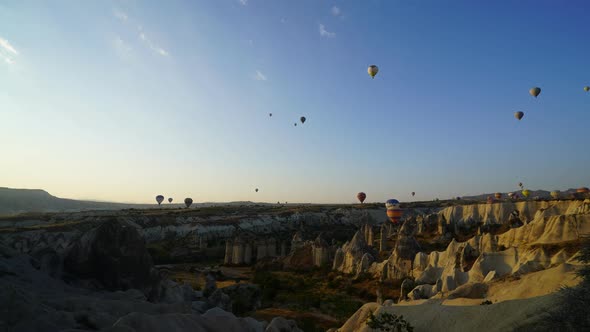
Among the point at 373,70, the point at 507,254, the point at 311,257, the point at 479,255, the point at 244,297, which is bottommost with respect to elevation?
the point at 311,257

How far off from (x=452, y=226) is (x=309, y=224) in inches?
1754

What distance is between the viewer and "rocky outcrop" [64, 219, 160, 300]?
1828cm

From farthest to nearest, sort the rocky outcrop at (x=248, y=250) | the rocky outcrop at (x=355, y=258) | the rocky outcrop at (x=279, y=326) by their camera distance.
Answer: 1. the rocky outcrop at (x=248, y=250)
2. the rocky outcrop at (x=355, y=258)
3. the rocky outcrop at (x=279, y=326)

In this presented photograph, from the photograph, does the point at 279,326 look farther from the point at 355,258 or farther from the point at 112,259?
the point at 355,258

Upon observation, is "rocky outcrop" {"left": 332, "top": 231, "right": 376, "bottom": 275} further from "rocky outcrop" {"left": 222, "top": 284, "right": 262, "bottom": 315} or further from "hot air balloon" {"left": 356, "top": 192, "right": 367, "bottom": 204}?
"hot air balloon" {"left": 356, "top": 192, "right": 367, "bottom": 204}

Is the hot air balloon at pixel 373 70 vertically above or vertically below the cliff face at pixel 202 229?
above

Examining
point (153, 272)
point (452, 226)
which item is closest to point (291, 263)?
point (153, 272)

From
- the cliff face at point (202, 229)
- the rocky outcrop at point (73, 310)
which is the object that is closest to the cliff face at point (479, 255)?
the rocky outcrop at point (73, 310)

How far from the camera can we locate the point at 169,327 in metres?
10.6

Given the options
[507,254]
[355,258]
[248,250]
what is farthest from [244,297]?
[248,250]

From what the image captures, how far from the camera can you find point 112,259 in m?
18.8

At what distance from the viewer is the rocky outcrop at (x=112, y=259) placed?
1828cm

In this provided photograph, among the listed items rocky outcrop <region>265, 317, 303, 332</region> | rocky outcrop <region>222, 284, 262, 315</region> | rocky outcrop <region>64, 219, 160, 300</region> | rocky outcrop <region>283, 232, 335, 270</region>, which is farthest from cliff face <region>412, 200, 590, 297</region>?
rocky outcrop <region>64, 219, 160, 300</region>

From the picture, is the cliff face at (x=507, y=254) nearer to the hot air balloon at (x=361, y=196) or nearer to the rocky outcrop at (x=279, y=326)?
the rocky outcrop at (x=279, y=326)
